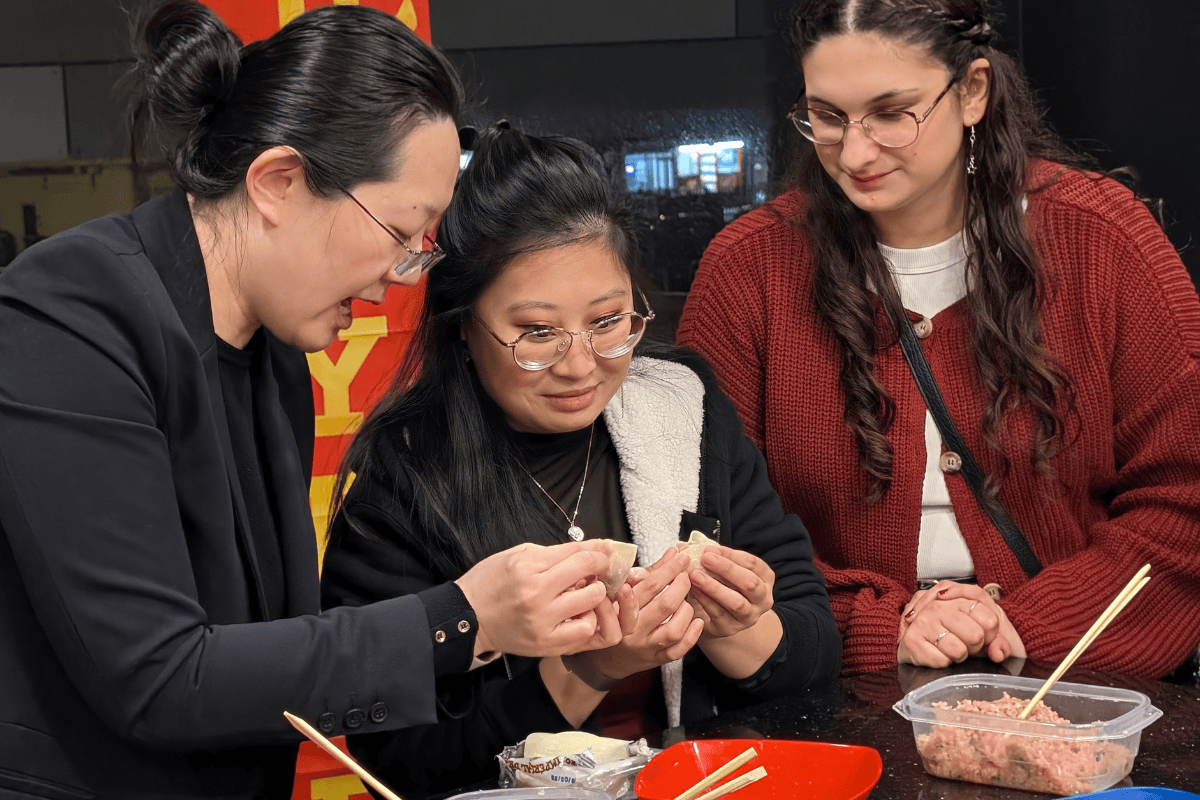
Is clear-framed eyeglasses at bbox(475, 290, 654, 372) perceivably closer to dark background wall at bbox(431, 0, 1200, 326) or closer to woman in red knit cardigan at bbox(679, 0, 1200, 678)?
woman in red knit cardigan at bbox(679, 0, 1200, 678)

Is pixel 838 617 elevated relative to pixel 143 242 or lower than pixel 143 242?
lower

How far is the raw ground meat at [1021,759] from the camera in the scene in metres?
1.35

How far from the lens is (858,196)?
215 centimetres

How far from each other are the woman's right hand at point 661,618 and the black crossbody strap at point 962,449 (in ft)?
2.54

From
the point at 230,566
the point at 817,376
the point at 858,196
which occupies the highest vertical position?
the point at 858,196

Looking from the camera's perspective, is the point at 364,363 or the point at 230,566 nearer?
the point at 230,566

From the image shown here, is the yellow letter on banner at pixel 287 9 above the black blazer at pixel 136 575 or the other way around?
above

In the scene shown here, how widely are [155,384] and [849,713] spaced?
1.01 m

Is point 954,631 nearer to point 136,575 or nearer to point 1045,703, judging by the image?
point 1045,703

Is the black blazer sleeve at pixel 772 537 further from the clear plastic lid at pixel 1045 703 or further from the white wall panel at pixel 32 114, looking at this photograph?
the white wall panel at pixel 32 114

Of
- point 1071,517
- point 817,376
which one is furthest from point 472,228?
point 1071,517

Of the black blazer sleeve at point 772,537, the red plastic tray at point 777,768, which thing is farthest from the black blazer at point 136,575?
the black blazer sleeve at point 772,537

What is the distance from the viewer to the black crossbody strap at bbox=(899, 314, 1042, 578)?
86.0 inches

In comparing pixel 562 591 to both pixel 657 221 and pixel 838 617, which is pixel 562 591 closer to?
pixel 838 617
